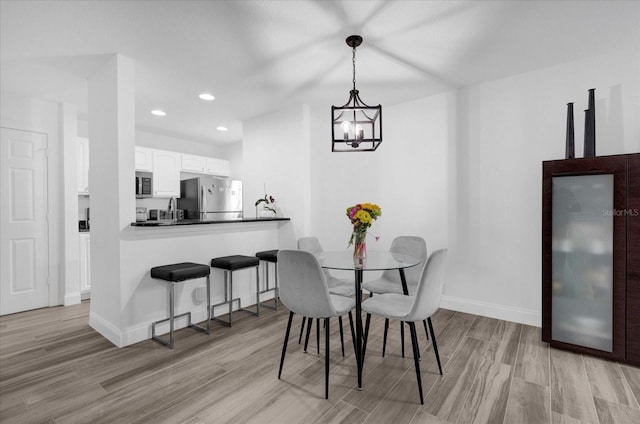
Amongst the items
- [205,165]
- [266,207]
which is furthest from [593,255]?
[205,165]

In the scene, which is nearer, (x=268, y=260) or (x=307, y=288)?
(x=307, y=288)

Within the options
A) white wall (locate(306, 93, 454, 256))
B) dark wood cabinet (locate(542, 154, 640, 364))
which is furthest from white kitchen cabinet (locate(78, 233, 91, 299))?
dark wood cabinet (locate(542, 154, 640, 364))

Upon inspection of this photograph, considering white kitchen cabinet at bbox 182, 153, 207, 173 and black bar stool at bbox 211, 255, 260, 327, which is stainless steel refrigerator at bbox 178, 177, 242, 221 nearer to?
white kitchen cabinet at bbox 182, 153, 207, 173

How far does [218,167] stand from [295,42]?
4.05 m

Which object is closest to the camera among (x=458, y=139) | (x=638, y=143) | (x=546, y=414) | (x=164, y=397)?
(x=546, y=414)

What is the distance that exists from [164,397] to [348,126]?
220cm

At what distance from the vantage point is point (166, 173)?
17.1 ft

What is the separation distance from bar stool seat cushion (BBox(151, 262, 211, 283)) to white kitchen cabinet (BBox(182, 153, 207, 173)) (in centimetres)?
300

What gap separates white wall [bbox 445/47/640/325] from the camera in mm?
2742

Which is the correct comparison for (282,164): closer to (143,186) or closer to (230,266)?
(230,266)

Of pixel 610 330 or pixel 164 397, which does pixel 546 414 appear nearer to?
pixel 610 330

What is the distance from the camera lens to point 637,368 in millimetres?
2293

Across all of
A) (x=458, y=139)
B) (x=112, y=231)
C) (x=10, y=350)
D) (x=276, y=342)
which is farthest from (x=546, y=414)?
(x=10, y=350)

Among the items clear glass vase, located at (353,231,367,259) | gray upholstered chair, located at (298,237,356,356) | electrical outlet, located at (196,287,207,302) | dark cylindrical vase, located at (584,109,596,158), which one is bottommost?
electrical outlet, located at (196,287,207,302)
